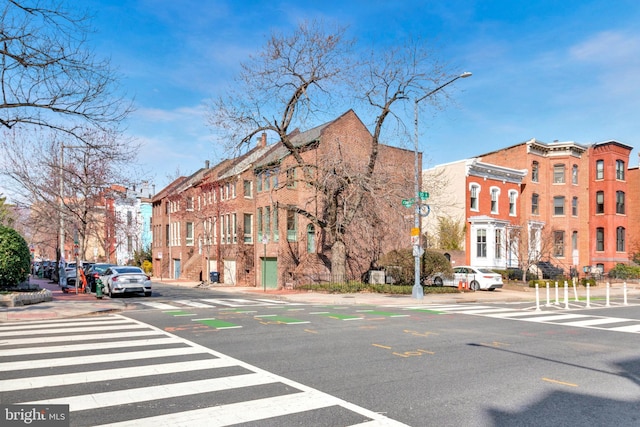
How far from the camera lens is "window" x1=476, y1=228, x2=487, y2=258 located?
35.7m

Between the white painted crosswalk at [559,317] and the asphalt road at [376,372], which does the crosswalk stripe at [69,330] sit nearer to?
the asphalt road at [376,372]

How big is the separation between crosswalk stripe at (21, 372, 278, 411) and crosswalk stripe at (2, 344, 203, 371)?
6.36 feet

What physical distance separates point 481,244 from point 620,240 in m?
18.6

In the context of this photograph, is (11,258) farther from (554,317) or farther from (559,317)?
(559,317)

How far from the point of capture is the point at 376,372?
739 cm

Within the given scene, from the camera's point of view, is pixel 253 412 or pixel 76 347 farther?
pixel 76 347

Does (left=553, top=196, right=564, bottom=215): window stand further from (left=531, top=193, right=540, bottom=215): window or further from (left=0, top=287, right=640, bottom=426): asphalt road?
(left=0, top=287, right=640, bottom=426): asphalt road

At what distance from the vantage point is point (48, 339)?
9.86m

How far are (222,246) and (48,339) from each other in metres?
27.6

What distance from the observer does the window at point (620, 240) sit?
146 ft

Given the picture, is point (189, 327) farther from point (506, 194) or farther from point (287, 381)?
point (506, 194)

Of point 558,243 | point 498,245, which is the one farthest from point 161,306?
point 558,243

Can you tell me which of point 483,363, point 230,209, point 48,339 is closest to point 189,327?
point 48,339

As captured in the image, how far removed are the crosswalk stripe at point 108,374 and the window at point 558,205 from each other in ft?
131
